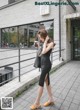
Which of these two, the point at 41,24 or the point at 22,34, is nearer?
the point at 41,24

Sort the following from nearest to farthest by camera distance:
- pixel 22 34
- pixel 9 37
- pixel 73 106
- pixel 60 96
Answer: pixel 73 106 < pixel 60 96 < pixel 22 34 < pixel 9 37

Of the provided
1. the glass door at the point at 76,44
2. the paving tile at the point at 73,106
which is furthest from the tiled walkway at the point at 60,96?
the glass door at the point at 76,44

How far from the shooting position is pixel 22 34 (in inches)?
603

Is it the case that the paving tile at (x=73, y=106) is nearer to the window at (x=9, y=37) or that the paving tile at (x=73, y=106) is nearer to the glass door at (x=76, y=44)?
the glass door at (x=76, y=44)

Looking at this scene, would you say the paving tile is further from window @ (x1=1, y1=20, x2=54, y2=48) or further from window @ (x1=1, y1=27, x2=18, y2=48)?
window @ (x1=1, y1=27, x2=18, y2=48)

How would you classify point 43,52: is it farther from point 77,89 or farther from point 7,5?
point 7,5

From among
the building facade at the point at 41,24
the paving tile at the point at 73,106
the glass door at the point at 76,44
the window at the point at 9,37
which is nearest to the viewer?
the paving tile at the point at 73,106

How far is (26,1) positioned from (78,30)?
4135mm

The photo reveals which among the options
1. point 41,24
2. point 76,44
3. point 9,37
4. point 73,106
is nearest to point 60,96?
point 73,106

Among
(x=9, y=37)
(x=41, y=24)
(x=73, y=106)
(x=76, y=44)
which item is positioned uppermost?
(x=41, y=24)

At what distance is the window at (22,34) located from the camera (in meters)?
13.8

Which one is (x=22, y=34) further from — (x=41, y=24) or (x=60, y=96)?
(x=60, y=96)

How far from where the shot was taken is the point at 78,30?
43.1ft

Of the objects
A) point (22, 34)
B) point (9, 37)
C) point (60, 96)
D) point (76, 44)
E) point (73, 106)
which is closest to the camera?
point (73, 106)
